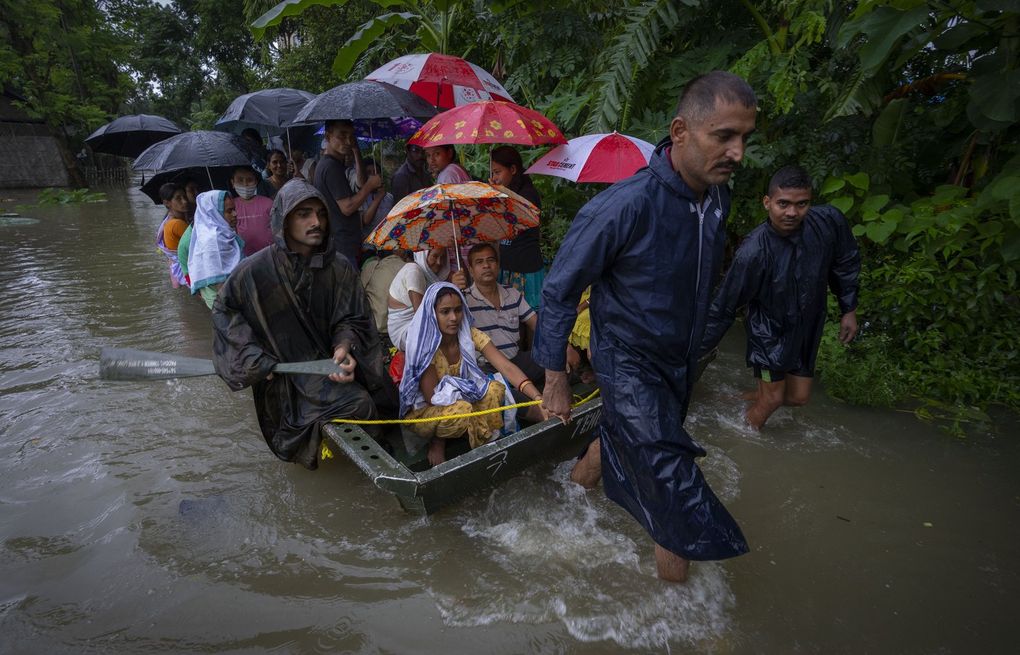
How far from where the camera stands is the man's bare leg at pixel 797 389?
4043 mm

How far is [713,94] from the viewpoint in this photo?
217 centimetres

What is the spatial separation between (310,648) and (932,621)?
2772 mm

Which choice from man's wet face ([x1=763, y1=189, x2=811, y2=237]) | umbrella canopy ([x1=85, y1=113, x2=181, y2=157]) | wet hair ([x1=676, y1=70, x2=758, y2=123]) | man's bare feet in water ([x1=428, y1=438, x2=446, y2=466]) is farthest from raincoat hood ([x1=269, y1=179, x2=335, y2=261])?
umbrella canopy ([x1=85, y1=113, x2=181, y2=157])

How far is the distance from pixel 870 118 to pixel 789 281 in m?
3.01

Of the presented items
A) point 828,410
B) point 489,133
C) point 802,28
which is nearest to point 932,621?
point 828,410

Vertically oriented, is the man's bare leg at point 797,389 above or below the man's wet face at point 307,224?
below

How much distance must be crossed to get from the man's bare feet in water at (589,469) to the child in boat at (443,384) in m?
0.40

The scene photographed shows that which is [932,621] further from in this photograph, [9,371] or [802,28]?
[9,371]

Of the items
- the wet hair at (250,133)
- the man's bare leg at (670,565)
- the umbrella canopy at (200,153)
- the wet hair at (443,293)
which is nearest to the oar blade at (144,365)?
the wet hair at (443,293)

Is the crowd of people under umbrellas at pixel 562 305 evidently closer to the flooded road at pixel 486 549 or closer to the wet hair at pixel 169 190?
the wet hair at pixel 169 190

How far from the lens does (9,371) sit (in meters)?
5.68

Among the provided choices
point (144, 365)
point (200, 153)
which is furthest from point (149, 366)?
point (200, 153)

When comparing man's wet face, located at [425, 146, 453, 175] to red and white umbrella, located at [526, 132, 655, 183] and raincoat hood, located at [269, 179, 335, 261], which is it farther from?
raincoat hood, located at [269, 179, 335, 261]

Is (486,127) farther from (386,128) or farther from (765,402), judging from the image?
(765,402)
